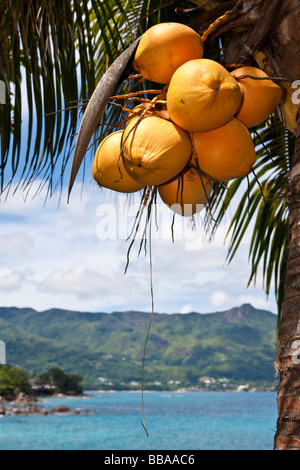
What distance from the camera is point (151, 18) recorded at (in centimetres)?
245

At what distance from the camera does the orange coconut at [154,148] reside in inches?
47.4

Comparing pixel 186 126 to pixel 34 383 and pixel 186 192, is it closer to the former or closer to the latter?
pixel 186 192

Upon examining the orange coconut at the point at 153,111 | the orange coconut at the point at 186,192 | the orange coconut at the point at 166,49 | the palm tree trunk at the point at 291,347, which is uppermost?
the orange coconut at the point at 166,49

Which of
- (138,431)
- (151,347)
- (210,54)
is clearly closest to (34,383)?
(138,431)

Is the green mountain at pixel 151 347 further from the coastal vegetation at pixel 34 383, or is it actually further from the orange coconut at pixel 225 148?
the orange coconut at pixel 225 148

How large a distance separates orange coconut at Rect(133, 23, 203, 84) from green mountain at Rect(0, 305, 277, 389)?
102m

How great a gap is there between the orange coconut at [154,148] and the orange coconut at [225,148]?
4 cm

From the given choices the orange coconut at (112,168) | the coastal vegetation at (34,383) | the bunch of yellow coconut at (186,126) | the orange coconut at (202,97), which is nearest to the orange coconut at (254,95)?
the bunch of yellow coconut at (186,126)

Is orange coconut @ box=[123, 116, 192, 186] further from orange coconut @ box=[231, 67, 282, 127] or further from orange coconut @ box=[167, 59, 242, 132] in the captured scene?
orange coconut @ box=[231, 67, 282, 127]

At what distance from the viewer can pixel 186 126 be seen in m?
1.23

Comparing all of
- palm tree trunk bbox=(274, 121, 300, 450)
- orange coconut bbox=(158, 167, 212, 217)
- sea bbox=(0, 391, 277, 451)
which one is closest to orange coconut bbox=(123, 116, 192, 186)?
orange coconut bbox=(158, 167, 212, 217)

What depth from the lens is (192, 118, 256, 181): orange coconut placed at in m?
1.26

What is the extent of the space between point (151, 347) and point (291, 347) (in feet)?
405
